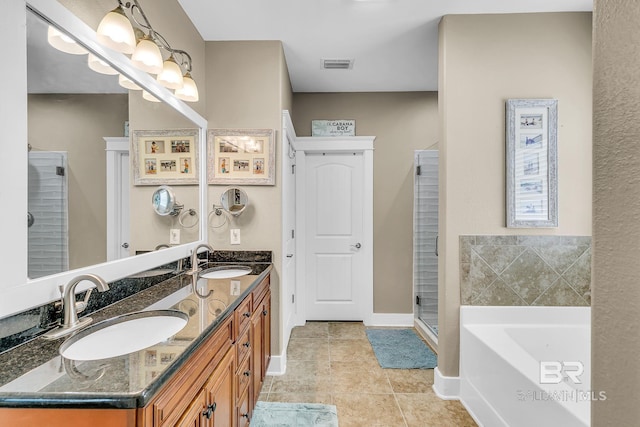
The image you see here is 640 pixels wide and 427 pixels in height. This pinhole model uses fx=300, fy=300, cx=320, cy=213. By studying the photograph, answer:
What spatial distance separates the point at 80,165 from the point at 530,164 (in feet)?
8.58

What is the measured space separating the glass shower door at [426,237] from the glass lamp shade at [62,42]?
2888 mm

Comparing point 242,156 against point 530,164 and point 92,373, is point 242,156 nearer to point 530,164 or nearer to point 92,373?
point 92,373

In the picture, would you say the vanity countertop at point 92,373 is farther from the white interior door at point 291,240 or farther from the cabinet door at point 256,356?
the white interior door at point 291,240

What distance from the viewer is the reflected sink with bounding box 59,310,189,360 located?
94cm

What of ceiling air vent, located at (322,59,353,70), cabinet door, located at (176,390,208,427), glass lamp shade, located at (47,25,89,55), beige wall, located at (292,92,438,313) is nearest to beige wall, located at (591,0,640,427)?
cabinet door, located at (176,390,208,427)

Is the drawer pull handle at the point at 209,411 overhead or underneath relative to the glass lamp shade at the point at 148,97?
underneath

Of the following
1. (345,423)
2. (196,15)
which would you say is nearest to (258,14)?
(196,15)

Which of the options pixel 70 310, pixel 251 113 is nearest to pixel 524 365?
pixel 70 310

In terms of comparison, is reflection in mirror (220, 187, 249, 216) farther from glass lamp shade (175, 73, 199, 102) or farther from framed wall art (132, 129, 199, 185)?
glass lamp shade (175, 73, 199, 102)

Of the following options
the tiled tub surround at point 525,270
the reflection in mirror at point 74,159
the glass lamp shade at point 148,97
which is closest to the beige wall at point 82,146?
the reflection in mirror at point 74,159

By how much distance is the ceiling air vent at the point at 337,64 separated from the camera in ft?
9.21

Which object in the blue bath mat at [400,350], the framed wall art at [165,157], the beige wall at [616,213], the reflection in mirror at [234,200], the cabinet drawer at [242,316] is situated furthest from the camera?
the blue bath mat at [400,350]

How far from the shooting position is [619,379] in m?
0.47

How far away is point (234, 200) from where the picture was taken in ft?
7.93
